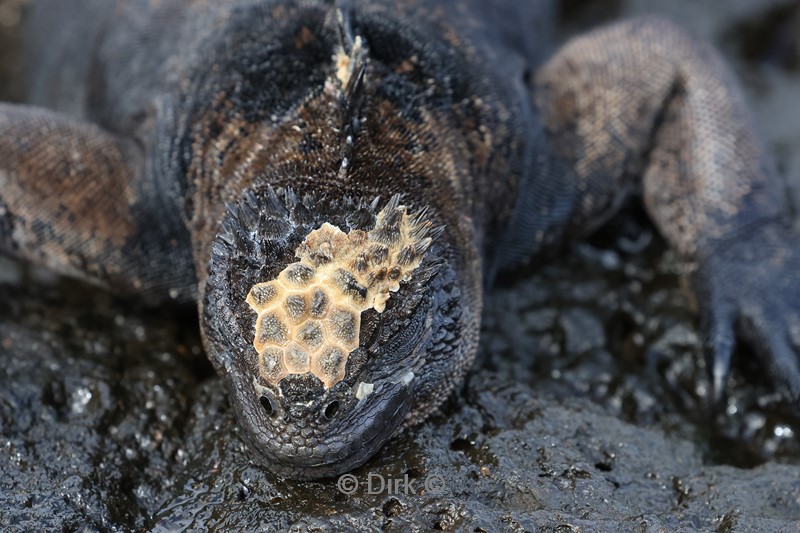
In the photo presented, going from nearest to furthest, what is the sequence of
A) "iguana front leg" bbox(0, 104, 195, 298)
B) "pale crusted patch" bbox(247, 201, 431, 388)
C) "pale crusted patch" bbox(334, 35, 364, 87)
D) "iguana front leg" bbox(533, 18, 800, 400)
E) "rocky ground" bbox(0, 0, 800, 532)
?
"pale crusted patch" bbox(247, 201, 431, 388), "rocky ground" bbox(0, 0, 800, 532), "pale crusted patch" bbox(334, 35, 364, 87), "iguana front leg" bbox(0, 104, 195, 298), "iguana front leg" bbox(533, 18, 800, 400)

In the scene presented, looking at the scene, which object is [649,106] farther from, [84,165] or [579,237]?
[84,165]

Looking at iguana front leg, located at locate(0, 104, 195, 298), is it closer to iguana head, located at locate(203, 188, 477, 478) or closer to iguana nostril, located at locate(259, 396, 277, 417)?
iguana head, located at locate(203, 188, 477, 478)

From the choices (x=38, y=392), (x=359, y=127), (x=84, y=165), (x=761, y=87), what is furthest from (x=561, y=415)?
(x=761, y=87)

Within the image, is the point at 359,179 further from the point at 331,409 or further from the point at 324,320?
the point at 331,409

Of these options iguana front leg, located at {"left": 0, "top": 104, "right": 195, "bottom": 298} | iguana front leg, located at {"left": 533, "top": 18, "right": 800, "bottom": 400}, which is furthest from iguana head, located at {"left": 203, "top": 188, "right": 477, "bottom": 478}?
iguana front leg, located at {"left": 533, "top": 18, "right": 800, "bottom": 400}

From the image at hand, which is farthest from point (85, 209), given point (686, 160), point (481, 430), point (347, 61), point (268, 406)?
point (686, 160)

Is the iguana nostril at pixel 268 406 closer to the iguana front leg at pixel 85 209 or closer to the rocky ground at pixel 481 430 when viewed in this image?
the rocky ground at pixel 481 430
